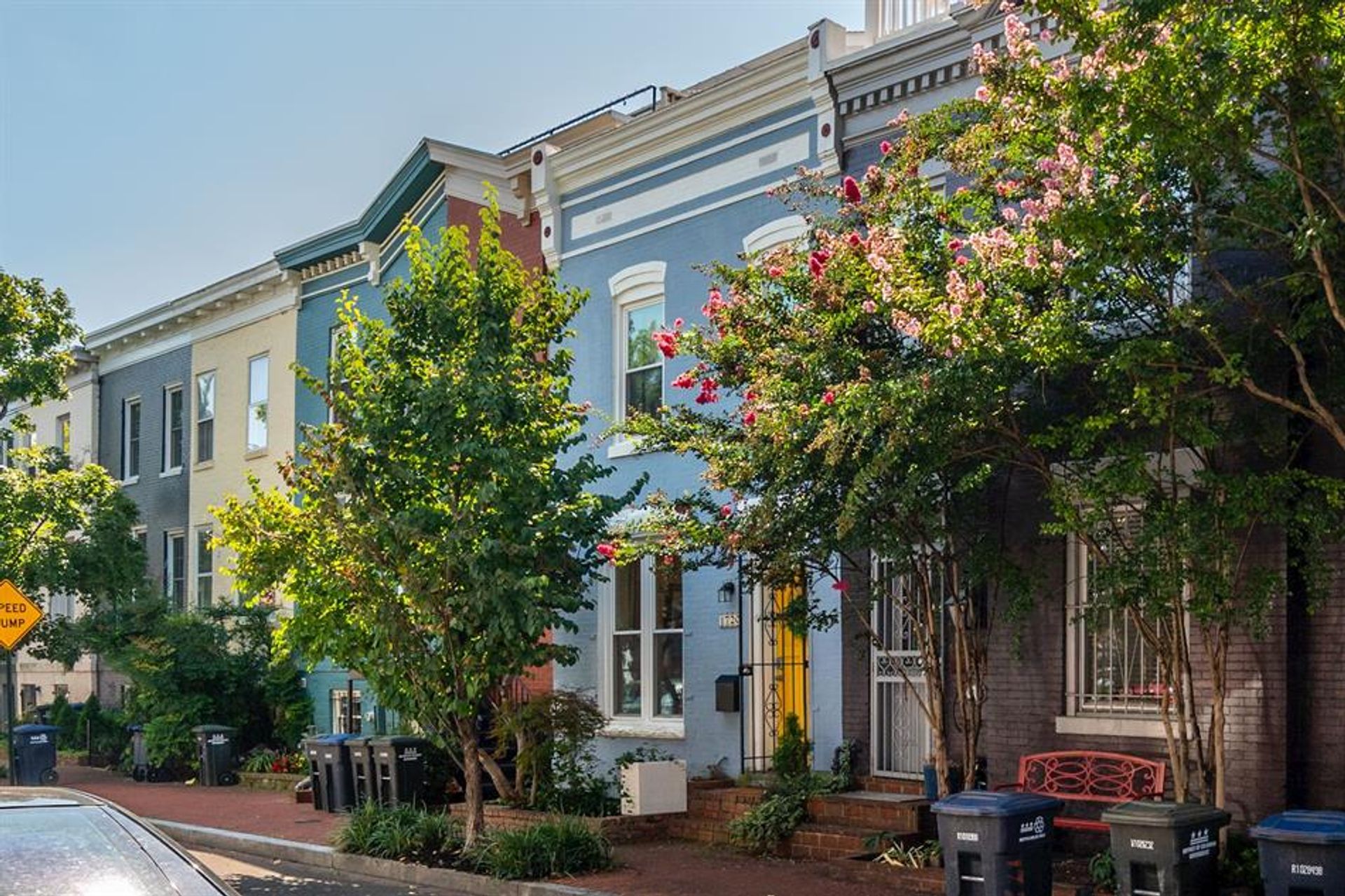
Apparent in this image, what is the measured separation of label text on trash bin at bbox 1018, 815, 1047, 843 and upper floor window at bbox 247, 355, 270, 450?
20.1 m

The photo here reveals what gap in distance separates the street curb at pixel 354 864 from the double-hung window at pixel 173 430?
43.9 feet

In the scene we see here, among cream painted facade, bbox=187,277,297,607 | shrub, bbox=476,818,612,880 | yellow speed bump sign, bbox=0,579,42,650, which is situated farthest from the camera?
cream painted facade, bbox=187,277,297,607

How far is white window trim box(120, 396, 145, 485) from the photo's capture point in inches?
1310

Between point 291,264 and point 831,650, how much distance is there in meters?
14.7

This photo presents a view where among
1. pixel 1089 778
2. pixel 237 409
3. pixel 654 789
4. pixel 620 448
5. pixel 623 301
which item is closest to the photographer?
pixel 1089 778

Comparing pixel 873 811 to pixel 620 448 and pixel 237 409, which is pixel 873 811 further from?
pixel 237 409

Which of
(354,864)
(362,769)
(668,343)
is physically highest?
(668,343)

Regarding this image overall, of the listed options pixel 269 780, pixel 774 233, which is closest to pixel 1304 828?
pixel 774 233

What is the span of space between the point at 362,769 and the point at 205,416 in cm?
1342

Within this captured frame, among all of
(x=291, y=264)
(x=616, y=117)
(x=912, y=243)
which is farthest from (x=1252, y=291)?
(x=291, y=264)

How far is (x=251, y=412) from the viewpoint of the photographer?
29.4 m

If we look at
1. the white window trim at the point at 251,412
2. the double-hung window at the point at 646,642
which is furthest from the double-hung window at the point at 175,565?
the double-hung window at the point at 646,642

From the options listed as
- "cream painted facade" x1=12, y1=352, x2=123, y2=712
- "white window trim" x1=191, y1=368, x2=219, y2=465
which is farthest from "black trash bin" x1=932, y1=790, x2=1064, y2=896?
"cream painted facade" x1=12, y1=352, x2=123, y2=712

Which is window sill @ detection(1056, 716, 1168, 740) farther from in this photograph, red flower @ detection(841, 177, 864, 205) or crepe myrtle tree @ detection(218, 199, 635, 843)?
red flower @ detection(841, 177, 864, 205)
